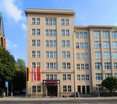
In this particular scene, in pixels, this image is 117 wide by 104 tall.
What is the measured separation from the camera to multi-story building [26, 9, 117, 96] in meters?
87.9

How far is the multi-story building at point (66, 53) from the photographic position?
288 feet

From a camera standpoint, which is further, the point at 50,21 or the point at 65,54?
the point at 50,21

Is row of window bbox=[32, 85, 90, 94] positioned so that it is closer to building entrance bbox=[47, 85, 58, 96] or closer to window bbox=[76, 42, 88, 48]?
building entrance bbox=[47, 85, 58, 96]

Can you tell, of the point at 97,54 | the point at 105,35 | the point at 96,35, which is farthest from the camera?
the point at 105,35

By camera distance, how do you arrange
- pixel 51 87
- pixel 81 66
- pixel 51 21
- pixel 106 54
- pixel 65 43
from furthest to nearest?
1. pixel 106 54
2. pixel 81 66
3. pixel 51 21
4. pixel 65 43
5. pixel 51 87

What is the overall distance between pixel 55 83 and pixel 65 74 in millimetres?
4079

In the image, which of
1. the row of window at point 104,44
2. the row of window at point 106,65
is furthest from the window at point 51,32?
the row of window at point 106,65

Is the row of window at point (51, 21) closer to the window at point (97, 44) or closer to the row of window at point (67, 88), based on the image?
the window at point (97, 44)

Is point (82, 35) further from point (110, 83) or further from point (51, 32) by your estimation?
point (110, 83)

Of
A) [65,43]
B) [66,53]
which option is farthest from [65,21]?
[66,53]

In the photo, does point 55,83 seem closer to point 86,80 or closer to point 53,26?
point 86,80

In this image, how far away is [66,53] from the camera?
8975 cm

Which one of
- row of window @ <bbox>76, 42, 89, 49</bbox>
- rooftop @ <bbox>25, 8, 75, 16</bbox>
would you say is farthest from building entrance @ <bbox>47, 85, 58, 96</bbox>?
rooftop @ <bbox>25, 8, 75, 16</bbox>

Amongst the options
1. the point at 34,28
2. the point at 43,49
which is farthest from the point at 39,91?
the point at 34,28
